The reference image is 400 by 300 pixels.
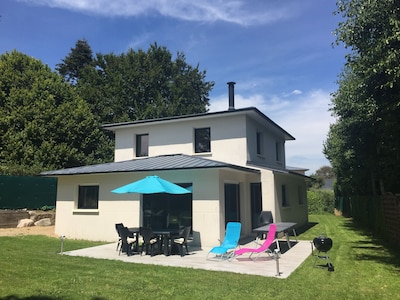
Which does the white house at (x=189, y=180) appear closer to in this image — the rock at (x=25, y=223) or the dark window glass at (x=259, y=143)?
the dark window glass at (x=259, y=143)

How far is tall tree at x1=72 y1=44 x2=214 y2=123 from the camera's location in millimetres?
34344

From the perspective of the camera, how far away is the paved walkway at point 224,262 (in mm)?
8430

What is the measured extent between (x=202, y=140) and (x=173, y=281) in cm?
1067

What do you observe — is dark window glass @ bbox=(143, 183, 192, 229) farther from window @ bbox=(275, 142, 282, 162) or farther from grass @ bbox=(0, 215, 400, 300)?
window @ bbox=(275, 142, 282, 162)

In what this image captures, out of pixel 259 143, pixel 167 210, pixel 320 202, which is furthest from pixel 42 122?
pixel 320 202

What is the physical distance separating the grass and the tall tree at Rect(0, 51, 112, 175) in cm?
1963

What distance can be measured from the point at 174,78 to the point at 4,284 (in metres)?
32.8

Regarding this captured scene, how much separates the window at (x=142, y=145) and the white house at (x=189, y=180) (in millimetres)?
59

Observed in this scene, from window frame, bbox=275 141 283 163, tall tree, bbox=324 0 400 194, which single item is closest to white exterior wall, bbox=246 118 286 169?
window frame, bbox=275 141 283 163

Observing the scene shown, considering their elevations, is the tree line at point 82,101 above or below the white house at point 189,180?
above

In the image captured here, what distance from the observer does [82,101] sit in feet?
105

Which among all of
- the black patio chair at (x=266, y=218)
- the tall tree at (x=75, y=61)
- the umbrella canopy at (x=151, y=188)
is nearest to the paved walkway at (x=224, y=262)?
the umbrella canopy at (x=151, y=188)

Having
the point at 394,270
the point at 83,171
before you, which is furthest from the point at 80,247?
the point at 394,270

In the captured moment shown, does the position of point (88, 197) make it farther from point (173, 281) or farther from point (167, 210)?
point (173, 281)
